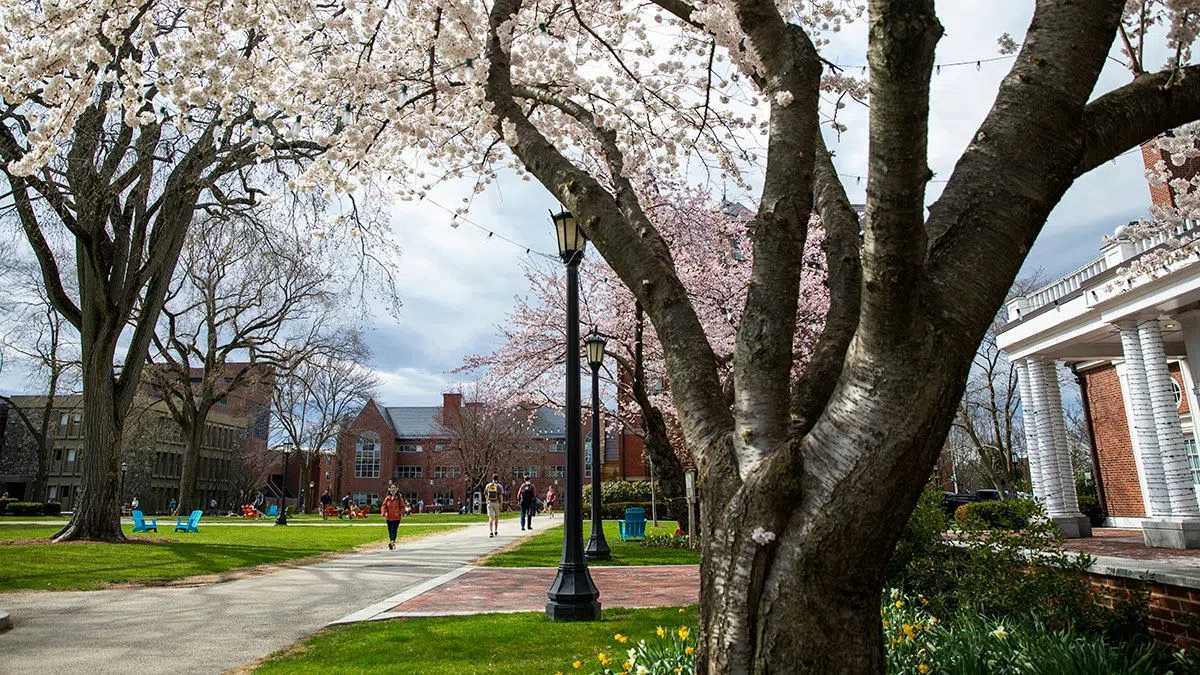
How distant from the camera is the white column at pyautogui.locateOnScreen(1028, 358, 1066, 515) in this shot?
1672cm

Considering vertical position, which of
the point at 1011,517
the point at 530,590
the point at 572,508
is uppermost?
the point at 572,508

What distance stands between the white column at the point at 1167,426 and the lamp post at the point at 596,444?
1021 cm

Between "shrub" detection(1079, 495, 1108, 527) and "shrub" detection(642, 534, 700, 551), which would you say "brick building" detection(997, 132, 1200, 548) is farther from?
"shrub" detection(642, 534, 700, 551)

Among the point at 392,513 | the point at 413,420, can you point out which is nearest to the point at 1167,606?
the point at 392,513

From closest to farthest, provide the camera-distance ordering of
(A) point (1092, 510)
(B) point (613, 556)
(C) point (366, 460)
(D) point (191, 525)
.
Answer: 1. (B) point (613, 556)
2. (A) point (1092, 510)
3. (D) point (191, 525)
4. (C) point (366, 460)

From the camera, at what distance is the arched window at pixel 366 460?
243ft

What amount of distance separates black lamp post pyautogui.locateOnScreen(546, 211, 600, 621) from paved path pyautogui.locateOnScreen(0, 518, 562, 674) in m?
2.37

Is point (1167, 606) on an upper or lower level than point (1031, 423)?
lower

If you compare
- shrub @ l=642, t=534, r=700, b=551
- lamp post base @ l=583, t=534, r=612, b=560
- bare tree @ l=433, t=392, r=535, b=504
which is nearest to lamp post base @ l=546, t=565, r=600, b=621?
lamp post base @ l=583, t=534, r=612, b=560

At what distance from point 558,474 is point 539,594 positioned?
67140mm

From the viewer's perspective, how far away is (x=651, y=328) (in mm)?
19594

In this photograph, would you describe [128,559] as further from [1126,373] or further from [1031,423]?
[1126,373]

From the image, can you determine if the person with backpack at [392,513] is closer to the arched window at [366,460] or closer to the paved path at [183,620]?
the paved path at [183,620]

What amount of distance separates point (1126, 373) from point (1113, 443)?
206 inches
